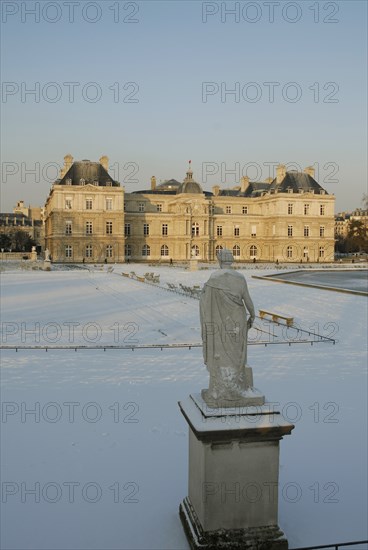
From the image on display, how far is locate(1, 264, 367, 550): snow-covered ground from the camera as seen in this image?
5055mm

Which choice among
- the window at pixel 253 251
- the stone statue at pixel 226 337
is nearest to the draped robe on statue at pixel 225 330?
the stone statue at pixel 226 337

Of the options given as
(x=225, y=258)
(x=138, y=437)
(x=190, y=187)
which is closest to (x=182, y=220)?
(x=190, y=187)

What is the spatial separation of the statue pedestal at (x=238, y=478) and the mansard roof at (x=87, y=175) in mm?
59334

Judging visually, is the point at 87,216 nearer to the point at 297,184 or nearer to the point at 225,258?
the point at 297,184

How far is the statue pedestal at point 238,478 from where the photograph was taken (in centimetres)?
446

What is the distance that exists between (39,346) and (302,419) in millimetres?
7089

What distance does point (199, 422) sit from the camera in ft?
14.9

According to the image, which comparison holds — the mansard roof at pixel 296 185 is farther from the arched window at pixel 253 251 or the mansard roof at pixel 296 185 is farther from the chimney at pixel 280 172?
the arched window at pixel 253 251

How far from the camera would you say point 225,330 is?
4.62 metres

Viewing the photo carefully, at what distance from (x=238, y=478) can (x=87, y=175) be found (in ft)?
199

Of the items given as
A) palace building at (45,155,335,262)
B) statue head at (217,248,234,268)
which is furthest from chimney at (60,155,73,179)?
statue head at (217,248,234,268)

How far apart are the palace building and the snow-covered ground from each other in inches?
1872

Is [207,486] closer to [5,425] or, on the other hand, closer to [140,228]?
[5,425]

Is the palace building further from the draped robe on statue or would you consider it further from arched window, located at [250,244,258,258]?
the draped robe on statue
